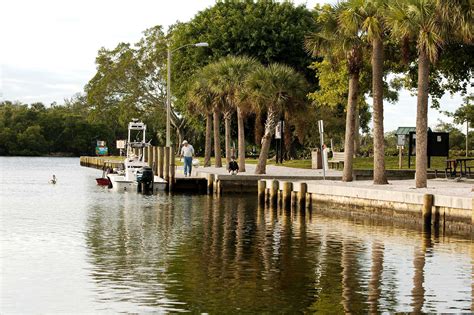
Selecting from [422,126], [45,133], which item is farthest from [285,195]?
[45,133]

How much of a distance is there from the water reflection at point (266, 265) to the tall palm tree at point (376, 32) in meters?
5.86

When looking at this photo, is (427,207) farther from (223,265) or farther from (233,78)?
(233,78)

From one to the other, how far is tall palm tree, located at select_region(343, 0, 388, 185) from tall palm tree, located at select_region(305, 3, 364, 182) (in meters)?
0.45

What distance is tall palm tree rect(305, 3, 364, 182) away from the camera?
4475 centimetres

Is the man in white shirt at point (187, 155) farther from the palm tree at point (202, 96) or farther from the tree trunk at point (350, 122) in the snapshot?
the tree trunk at point (350, 122)

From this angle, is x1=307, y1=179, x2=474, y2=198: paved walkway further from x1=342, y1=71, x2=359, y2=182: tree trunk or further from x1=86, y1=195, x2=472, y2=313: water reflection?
x1=342, y1=71, x2=359, y2=182: tree trunk

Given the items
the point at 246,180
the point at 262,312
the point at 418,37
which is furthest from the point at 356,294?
the point at 246,180

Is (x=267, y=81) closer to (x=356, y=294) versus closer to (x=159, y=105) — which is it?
(x=356, y=294)

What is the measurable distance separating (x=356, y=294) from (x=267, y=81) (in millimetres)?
36910

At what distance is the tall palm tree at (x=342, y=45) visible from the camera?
44750mm

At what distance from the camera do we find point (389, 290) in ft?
66.8

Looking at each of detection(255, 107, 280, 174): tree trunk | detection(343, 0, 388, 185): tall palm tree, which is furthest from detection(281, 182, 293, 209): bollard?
detection(255, 107, 280, 174): tree trunk

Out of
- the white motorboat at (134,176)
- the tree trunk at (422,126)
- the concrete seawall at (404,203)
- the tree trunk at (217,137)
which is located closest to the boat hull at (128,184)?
the white motorboat at (134,176)

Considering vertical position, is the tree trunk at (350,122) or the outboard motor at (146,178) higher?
the tree trunk at (350,122)
